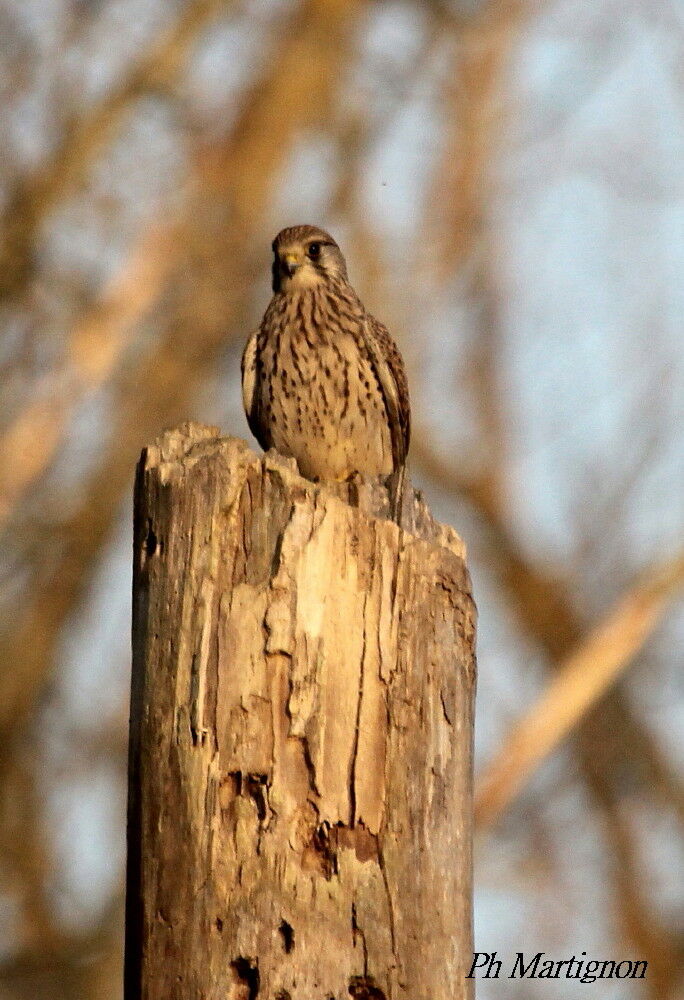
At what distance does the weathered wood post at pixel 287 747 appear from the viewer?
352cm

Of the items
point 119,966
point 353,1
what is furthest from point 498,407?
point 119,966

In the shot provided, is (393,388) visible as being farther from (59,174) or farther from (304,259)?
(59,174)

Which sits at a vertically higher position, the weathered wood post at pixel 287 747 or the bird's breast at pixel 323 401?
the bird's breast at pixel 323 401

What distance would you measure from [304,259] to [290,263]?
0.07 metres

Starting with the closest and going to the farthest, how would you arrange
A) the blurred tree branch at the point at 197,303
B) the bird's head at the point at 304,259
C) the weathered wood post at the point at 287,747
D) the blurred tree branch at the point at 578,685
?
the weathered wood post at the point at 287,747
the bird's head at the point at 304,259
the blurred tree branch at the point at 578,685
the blurred tree branch at the point at 197,303

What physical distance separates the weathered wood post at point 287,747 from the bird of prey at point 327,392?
6.90 feet

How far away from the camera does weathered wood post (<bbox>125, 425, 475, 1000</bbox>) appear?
3520 millimetres

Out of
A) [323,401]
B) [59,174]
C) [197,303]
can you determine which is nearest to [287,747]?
[323,401]

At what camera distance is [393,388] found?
20.2 ft

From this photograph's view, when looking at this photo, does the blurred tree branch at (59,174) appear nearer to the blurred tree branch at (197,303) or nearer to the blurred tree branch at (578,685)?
the blurred tree branch at (197,303)

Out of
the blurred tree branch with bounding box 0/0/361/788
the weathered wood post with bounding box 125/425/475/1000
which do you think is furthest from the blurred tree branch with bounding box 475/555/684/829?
the weathered wood post with bounding box 125/425/475/1000

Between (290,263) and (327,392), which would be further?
(290,263)

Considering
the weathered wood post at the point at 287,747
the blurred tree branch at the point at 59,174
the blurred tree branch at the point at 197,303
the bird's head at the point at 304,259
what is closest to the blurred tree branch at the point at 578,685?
the blurred tree branch at the point at 197,303

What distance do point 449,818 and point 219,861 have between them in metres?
0.55
